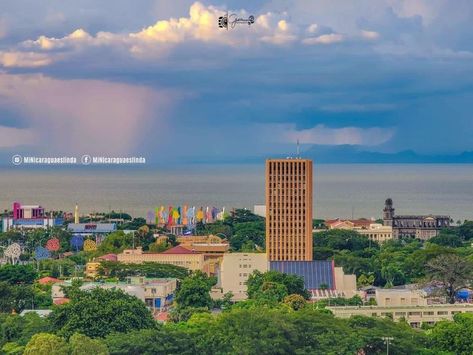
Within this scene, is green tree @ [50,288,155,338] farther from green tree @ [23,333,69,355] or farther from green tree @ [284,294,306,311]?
green tree @ [284,294,306,311]

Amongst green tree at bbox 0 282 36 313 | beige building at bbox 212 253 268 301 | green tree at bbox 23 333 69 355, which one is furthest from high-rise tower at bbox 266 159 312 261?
green tree at bbox 23 333 69 355

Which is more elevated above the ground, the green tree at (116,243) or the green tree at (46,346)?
the green tree at (116,243)

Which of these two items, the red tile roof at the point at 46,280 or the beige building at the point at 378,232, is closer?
the red tile roof at the point at 46,280

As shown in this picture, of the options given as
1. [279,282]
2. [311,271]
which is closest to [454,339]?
[279,282]

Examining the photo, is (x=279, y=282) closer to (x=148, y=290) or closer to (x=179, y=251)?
(x=148, y=290)

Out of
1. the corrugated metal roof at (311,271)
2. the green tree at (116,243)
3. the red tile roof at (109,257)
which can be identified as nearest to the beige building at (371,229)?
the green tree at (116,243)

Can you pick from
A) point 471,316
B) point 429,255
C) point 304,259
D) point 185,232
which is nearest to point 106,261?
point 304,259

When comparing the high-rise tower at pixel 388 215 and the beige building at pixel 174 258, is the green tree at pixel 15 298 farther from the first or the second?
the high-rise tower at pixel 388 215
